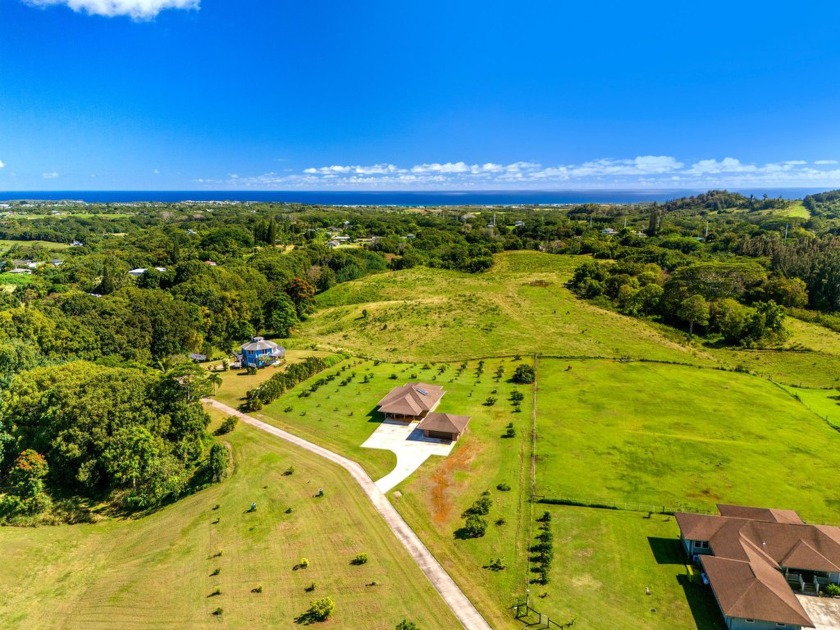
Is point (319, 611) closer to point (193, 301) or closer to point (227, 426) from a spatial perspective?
point (227, 426)

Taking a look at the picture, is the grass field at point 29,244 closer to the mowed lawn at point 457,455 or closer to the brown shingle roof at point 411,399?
the mowed lawn at point 457,455

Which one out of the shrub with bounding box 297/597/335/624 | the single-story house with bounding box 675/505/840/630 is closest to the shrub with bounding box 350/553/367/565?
the shrub with bounding box 297/597/335/624

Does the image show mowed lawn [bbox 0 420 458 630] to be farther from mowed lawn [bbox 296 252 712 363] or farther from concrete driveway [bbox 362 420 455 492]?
mowed lawn [bbox 296 252 712 363]

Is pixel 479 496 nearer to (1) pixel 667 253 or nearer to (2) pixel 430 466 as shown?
(2) pixel 430 466

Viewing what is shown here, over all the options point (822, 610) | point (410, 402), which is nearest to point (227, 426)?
point (410, 402)

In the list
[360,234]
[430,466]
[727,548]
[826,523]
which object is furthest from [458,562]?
[360,234]
